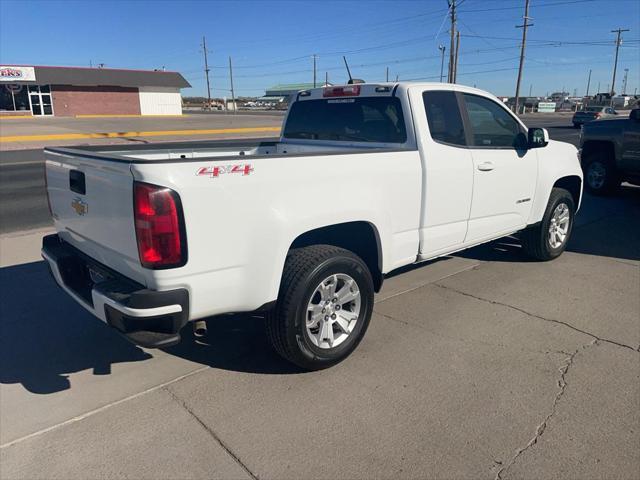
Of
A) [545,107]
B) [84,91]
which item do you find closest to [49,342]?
[84,91]

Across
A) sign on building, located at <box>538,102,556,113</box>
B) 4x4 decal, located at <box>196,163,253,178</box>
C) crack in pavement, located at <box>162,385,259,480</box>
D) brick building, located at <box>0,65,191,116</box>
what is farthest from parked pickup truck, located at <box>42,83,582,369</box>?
sign on building, located at <box>538,102,556,113</box>

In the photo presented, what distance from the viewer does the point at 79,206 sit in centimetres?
328

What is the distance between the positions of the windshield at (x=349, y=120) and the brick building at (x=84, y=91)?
167 ft

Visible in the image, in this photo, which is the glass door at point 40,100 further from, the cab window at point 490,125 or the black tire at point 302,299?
the black tire at point 302,299

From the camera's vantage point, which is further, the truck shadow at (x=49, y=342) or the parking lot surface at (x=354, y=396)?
the truck shadow at (x=49, y=342)

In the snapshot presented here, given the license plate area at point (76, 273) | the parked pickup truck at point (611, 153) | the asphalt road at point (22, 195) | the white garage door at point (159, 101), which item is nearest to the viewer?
the license plate area at point (76, 273)

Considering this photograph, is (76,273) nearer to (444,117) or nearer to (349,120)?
(349,120)

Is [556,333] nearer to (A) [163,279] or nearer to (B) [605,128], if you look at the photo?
(A) [163,279]

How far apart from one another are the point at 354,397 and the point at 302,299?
69 centimetres

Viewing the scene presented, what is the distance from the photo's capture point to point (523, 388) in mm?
3268

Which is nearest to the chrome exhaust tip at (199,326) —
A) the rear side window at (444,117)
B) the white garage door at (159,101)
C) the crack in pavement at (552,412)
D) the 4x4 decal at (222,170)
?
the 4x4 decal at (222,170)

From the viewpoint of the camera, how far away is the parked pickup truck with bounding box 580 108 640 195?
891 centimetres

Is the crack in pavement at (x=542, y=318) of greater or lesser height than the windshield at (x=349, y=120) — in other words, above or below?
below

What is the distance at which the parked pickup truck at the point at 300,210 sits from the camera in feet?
8.79
